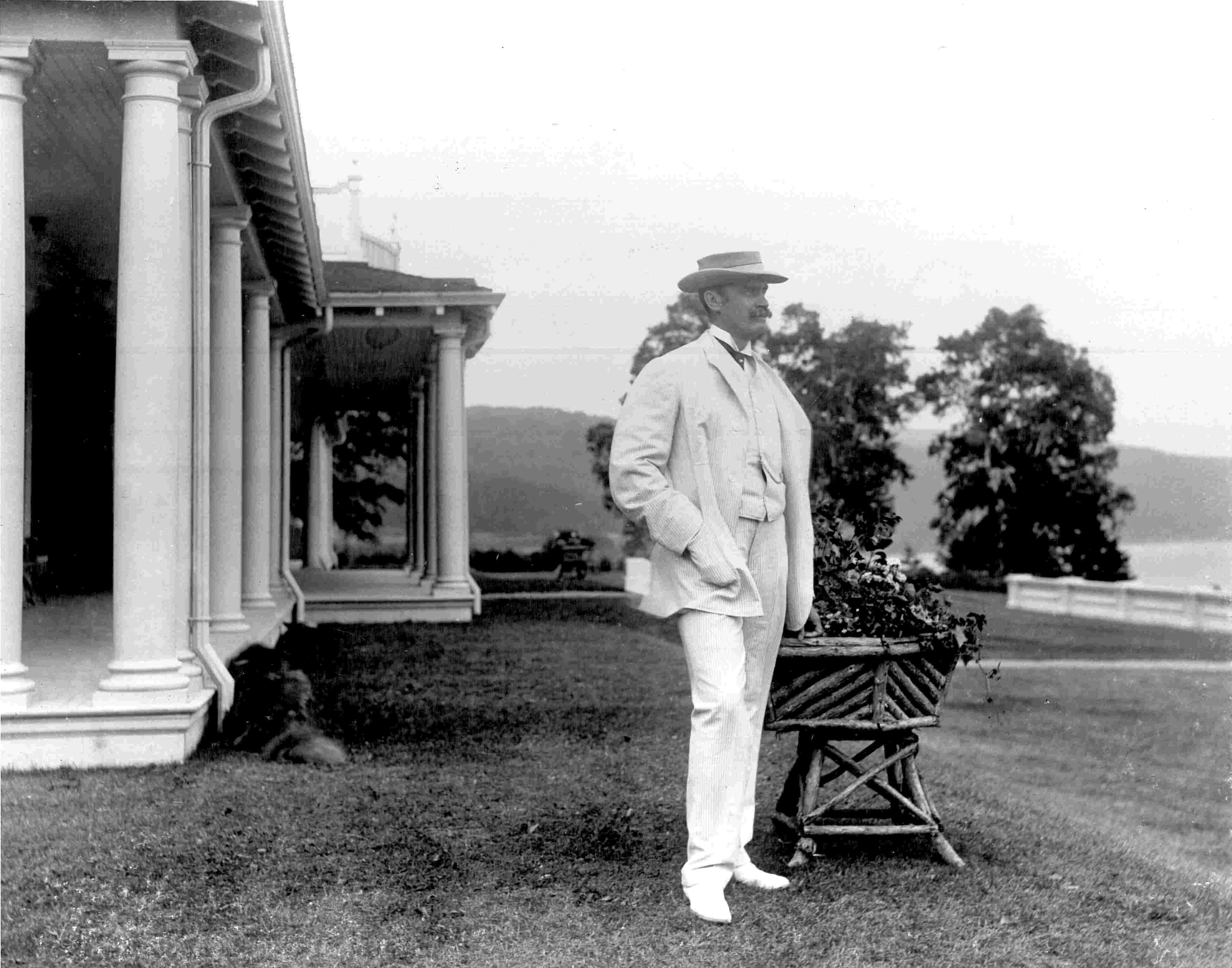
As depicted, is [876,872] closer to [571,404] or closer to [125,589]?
[125,589]

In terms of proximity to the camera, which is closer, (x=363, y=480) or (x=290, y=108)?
(x=290, y=108)

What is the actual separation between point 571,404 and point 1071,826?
7.42m

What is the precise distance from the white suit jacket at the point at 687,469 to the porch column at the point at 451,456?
1052 cm

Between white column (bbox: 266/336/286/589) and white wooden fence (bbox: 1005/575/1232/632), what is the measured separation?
12.8 metres

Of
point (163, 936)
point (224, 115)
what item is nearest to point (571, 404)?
point (224, 115)

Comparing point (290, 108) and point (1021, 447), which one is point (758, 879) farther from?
point (1021, 447)

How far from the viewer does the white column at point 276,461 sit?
13.8 m

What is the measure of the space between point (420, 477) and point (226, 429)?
34.0ft

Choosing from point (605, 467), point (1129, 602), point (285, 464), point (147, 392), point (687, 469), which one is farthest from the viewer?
point (605, 467)

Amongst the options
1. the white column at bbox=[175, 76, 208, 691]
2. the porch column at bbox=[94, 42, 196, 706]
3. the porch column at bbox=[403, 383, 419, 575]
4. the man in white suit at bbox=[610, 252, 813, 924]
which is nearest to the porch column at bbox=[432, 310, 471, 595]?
the porch column at bbox=[403, 383, 419, 575]

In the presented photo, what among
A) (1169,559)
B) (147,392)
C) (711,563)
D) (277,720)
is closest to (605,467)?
(1169,559)

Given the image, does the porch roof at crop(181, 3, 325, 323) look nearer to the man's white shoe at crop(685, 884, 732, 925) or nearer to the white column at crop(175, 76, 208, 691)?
the white column at crop(175, 76, 208, 691)

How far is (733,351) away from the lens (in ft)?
13.6

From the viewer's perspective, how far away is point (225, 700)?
22.0 feet
